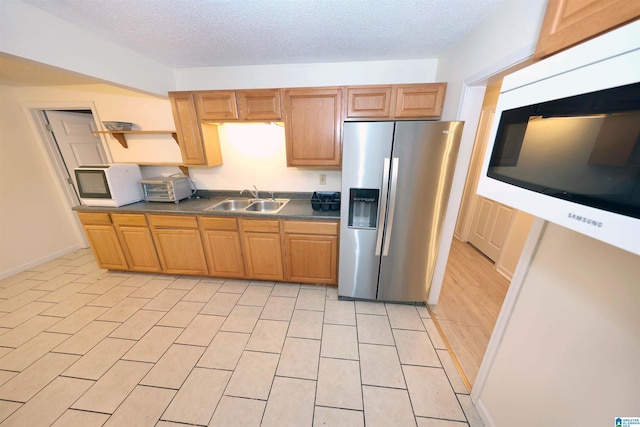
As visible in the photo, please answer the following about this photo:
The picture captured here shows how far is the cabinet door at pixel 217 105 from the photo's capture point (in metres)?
2.13

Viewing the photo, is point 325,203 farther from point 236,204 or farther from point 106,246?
point 106,246

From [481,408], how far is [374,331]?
2.55 feet

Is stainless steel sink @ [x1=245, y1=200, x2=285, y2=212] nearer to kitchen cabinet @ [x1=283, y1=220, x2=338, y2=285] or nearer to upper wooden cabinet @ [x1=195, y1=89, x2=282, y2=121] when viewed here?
kitchen cabinet @ [x1=283, y1=220, x2=338, y2=285]

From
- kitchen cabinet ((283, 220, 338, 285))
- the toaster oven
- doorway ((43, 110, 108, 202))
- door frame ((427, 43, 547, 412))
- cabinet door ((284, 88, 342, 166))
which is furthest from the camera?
doorway ((43, 110, 108, 202))

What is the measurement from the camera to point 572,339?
809 millimetres

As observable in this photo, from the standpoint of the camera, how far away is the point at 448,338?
5.80ft

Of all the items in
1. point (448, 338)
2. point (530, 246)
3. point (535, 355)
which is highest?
point (530, 246)

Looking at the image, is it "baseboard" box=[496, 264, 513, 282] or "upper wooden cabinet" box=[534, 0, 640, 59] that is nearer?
"upper wooden cabinet" box=[534, 0, 640, 59]

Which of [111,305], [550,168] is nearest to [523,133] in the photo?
[550,168]

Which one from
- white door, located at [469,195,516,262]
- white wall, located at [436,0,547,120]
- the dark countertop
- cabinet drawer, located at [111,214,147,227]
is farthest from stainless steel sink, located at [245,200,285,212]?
white door, located at [469,195,516,262]

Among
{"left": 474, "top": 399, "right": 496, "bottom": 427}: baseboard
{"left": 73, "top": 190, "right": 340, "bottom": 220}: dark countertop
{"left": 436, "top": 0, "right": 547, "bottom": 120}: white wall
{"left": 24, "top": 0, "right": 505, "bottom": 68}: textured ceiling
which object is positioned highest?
{"left": 24, "top": 0, "right": 505, "bottom": 68}: textured ceiling

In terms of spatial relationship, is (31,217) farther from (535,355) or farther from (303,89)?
(535,355)

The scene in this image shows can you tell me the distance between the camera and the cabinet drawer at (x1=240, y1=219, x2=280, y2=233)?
7.15 ft

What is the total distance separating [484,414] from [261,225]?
7.13ft
